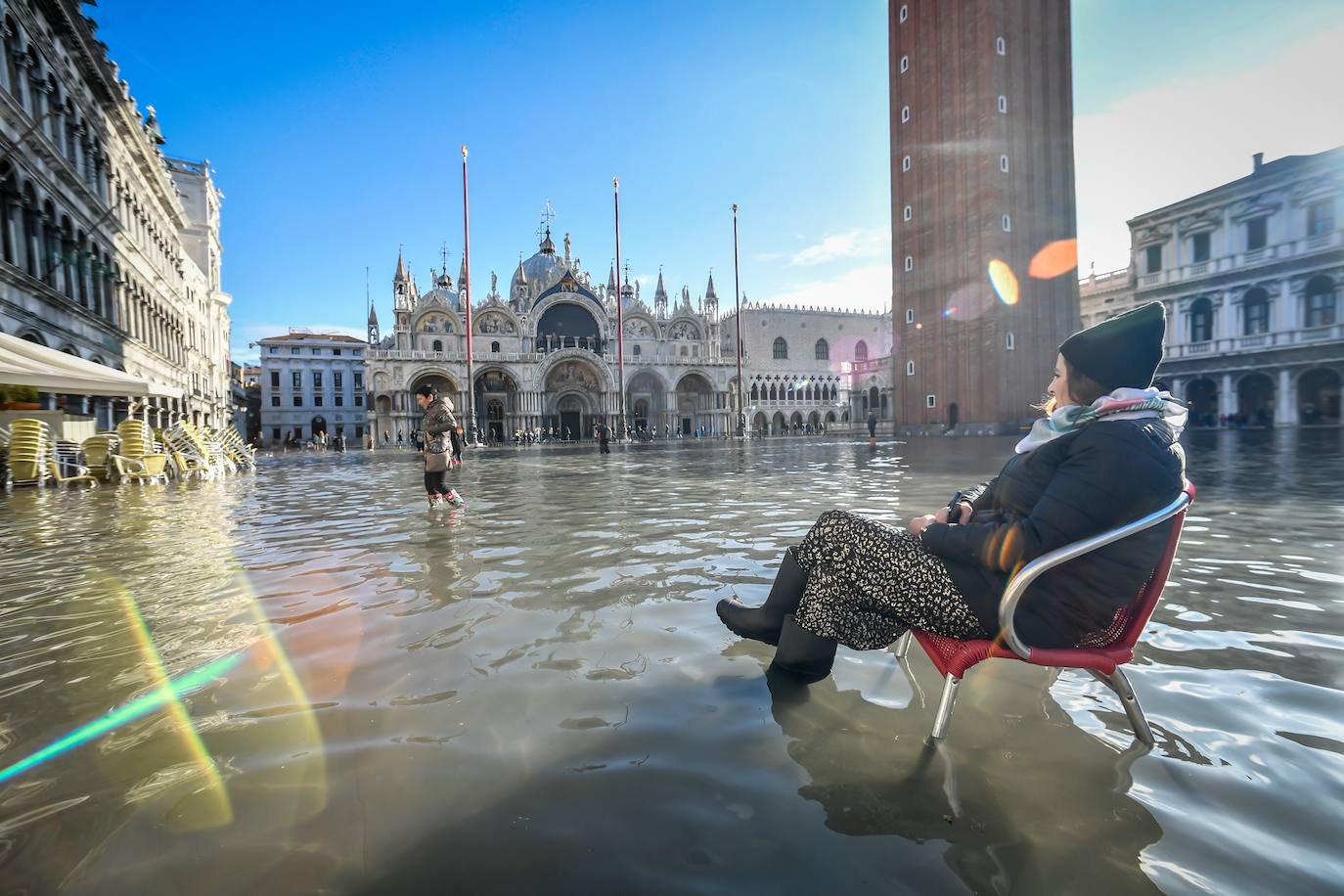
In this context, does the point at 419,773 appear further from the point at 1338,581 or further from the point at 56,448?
the point at 56,448

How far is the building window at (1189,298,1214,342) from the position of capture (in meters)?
33.8

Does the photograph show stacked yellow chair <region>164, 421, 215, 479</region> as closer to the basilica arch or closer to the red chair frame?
the red chair frame

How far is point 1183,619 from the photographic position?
328cm

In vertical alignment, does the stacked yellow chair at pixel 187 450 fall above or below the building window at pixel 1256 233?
below

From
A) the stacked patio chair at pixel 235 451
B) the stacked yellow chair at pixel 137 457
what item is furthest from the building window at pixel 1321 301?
the stacked patio chair at pixel 235 451

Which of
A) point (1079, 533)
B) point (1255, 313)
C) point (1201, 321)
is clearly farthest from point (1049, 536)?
point (1201, 321)

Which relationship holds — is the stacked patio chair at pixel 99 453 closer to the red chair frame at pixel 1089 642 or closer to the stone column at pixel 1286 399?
the red chair frame at pixel 1089 642

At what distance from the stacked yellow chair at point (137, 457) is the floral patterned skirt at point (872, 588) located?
14.8m

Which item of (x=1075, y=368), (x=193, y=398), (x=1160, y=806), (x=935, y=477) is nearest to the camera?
(x=1160, y=806)

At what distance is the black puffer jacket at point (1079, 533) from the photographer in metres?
1.81

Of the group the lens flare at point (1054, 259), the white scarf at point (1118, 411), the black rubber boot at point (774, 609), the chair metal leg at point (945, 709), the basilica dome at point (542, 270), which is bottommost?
the chair metal leg at point (945, 709)

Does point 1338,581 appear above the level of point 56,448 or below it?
below

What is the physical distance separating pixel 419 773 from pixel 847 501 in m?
6.69

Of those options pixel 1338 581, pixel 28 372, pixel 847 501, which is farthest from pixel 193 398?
pixel 1338 581
